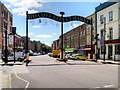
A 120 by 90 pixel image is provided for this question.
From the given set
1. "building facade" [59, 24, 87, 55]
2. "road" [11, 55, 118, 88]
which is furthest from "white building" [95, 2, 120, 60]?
"road" [11, 55, 118, 88]

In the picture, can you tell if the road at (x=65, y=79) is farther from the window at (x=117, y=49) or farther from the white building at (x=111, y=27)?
the window at (x=117, y=49)

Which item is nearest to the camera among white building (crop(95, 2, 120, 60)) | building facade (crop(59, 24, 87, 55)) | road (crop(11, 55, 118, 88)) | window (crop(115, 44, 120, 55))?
road (crop(11, 55, 118, 88))

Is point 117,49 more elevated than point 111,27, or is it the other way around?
point 111,27

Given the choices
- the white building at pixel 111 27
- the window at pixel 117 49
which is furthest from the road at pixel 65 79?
the window at pixel 117 49

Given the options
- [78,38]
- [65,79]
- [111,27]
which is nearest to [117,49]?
[111,27]

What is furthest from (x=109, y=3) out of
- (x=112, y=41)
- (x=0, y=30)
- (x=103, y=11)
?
(x=0, y=30)

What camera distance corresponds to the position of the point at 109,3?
5991cm

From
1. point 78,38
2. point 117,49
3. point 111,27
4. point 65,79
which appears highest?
point 111,27

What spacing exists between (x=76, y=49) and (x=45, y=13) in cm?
5511

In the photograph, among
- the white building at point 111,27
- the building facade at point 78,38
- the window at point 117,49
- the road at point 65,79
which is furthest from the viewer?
the building facade at point 78,38

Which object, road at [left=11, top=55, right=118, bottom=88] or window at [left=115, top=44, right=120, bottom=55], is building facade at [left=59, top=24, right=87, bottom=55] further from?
road at [left=11, top=55, right=118, bottom=88]

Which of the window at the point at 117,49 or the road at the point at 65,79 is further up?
the window at the point at 117,49

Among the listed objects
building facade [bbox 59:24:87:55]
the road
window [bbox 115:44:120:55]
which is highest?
building facade [bbox 59:24:87:55]

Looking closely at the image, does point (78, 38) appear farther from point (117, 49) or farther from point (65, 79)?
point (65, 79)
